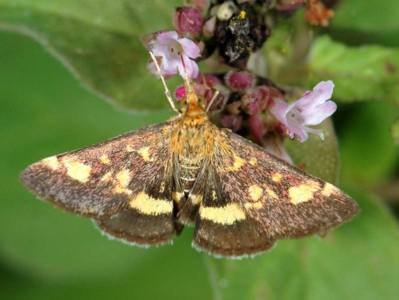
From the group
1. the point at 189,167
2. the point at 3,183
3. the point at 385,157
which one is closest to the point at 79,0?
the point at 189,167

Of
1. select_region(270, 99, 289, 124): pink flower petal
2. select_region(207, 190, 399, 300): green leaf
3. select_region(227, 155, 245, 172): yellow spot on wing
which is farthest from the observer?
select_region(207, 190, 399, 300): green leaf

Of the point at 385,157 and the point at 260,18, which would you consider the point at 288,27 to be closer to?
the point at 260,18

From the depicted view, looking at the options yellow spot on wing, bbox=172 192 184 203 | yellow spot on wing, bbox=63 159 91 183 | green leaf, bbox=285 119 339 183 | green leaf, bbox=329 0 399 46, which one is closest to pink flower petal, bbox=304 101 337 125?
green leaf, bbox=285 119 339 183

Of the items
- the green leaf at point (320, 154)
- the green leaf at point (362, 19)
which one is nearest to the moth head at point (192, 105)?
the green leaf at point (320, 154)

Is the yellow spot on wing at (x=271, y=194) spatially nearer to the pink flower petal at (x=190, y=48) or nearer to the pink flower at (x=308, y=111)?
the pink flower at (x=308, y=111)

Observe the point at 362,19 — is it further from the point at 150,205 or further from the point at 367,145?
the point at 150,205

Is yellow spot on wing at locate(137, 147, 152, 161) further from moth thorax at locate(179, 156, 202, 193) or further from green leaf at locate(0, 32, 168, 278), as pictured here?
green leaf at locate(0, 32, 168, 278)
